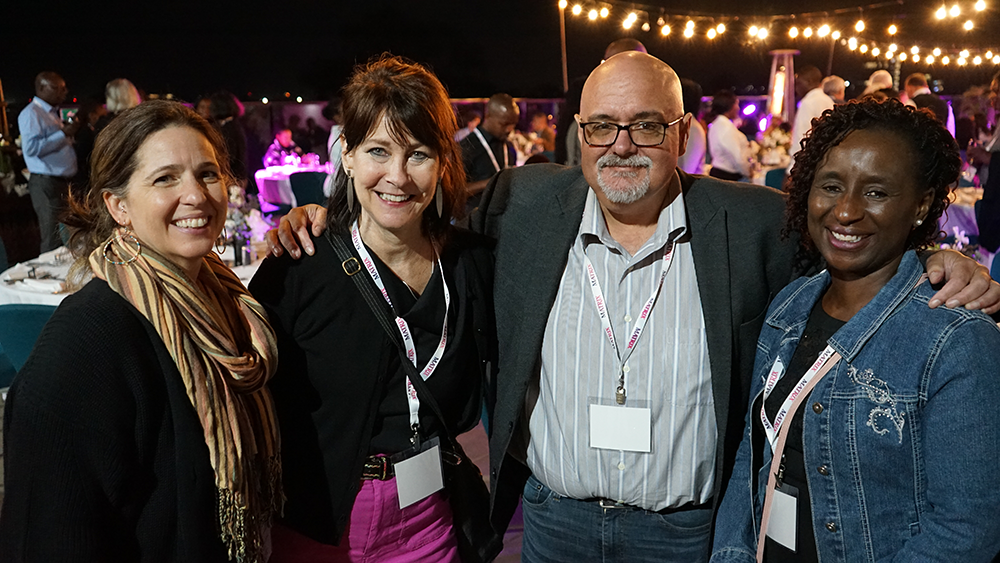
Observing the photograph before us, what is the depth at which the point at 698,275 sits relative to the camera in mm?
1928

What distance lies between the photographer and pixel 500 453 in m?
2.07

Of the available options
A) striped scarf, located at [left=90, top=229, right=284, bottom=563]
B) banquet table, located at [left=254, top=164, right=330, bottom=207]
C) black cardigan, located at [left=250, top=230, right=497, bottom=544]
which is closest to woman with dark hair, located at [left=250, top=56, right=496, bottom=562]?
black cardigan, located at [left=250, top=230, right=497, bottom=544]

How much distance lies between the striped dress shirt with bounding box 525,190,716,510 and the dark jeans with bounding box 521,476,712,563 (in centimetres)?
5

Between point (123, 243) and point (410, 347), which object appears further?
point (410, 347)

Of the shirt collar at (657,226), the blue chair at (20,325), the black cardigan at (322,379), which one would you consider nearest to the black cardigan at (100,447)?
the black cardigan at (322,379)

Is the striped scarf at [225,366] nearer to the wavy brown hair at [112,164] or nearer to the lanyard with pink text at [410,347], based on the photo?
the wavy brown hair at [112,164]

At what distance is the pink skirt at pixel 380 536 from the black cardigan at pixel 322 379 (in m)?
0.04

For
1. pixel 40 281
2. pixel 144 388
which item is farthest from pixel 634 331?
pixel 40 281

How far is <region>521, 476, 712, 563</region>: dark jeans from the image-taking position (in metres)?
1.97

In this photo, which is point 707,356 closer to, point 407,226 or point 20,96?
point 407,226

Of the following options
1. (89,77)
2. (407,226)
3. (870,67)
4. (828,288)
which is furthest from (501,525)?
(870,67)

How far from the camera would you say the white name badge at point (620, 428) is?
74.5 inches

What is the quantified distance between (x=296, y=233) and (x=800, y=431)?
1356 millimetres

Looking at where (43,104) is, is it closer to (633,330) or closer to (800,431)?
(633,330)
